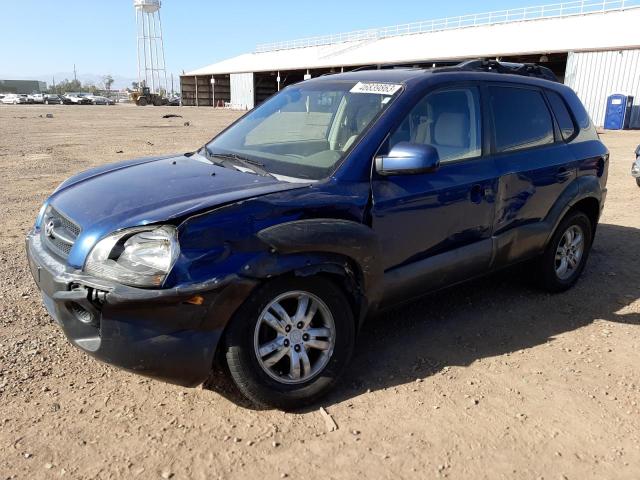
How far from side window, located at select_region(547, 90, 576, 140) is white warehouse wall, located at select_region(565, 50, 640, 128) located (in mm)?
21899

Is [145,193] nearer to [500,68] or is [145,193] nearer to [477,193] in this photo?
[477,193]

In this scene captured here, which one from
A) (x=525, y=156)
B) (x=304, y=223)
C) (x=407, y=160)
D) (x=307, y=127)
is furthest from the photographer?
(x=525, y=156)

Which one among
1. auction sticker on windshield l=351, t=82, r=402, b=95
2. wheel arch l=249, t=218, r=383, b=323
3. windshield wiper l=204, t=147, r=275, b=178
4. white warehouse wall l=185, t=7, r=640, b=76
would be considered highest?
white warehouse wall l=185, t=7, r=640, b=76

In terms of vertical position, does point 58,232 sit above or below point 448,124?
below

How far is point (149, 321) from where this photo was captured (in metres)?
2.52

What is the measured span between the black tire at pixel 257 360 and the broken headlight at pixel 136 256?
0.45 meters

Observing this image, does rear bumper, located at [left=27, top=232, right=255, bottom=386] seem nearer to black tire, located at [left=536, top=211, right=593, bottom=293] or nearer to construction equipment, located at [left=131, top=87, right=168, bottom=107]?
black tire, located at [left=536, top=211, right=593, bottom=293]

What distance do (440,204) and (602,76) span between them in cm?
2564

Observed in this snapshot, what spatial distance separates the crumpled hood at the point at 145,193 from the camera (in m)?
2.65

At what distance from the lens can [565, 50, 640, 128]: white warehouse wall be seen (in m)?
23.7

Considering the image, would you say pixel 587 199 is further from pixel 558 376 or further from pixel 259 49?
pixel 259 49

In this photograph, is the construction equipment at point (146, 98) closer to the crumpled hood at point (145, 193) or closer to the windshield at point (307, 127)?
the windshield at point (307, 127)

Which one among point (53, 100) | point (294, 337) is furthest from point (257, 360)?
point (53, 100)

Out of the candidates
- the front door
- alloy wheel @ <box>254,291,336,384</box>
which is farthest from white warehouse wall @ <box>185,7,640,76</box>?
alloy wheel @ <box>254,291,336,384</box>
